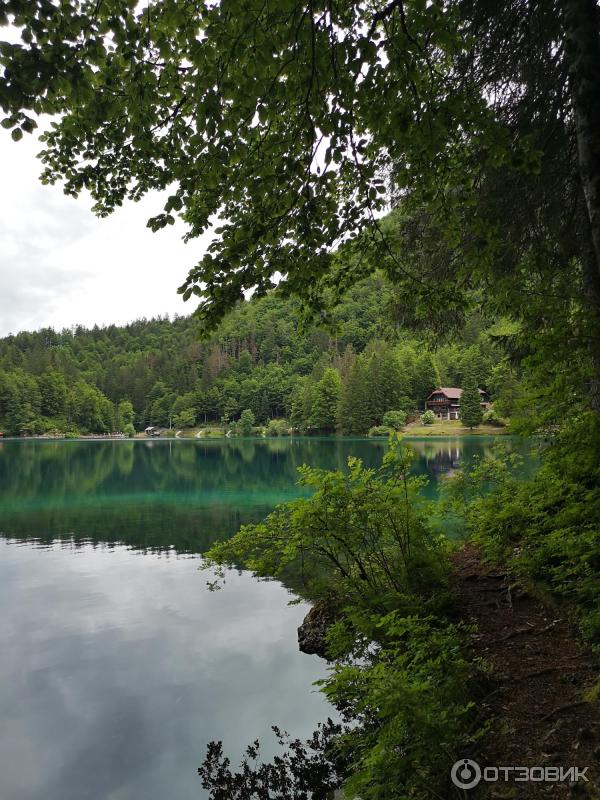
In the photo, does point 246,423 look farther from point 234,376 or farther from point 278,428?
point 234,376

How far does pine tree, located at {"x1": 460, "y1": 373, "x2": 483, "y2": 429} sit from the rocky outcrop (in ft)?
216

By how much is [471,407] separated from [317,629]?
66.6 meters

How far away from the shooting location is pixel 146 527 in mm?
19781

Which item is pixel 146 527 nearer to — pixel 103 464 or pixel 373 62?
pixel 373 62

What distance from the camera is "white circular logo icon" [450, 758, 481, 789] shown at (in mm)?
3184

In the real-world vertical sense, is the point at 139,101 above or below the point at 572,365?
above

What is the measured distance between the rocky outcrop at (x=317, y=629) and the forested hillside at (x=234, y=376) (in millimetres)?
51868

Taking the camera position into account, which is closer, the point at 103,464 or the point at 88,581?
the point at 88,581

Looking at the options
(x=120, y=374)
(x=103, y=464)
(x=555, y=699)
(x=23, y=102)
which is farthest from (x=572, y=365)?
(x=120, y=374)

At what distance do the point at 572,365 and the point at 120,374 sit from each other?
153036 millimetres

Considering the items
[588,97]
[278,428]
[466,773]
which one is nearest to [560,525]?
[466,773]

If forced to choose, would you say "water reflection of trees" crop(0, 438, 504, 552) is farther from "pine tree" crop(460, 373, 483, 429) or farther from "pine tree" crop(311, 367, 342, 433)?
"pine tree" crop(311, 367, 342, 433)

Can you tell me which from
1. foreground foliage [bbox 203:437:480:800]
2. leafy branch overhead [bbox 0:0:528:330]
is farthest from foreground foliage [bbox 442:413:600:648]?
leafy branch overhead [bbox 0:0:528:330]

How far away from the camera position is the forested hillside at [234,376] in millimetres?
87812
